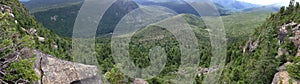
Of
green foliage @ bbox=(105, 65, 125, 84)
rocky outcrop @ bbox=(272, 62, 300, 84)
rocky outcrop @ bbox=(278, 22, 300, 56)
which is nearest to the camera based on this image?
rocky outcrop @ bbox=(272, 62, 300, 84)

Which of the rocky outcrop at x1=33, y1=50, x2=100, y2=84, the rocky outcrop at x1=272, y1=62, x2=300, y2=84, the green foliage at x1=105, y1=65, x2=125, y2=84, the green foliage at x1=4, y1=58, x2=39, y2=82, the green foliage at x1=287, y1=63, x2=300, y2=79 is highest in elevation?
the green foliage at x1=4, y1=58, x2=39, y2=82

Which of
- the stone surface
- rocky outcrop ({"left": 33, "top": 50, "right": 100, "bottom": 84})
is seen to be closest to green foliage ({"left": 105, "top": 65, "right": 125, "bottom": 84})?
rocky outcrop ({"left": 33, "top": 50, "right": 100, "bottom": 84})

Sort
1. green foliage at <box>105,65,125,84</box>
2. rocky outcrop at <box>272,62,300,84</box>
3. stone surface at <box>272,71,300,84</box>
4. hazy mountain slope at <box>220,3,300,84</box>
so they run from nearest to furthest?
stone surface at <box>272,71,300,84</box>
rocky outcrop at <box>272,62,300,84</box>
green foliage at <box>105,65,125,84</box>
hazy mountain slope at <box>220,3,300,84</box>

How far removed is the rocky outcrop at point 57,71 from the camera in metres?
19.3

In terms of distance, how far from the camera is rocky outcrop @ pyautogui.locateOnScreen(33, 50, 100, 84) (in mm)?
19281

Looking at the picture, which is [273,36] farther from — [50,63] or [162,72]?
[162,72]

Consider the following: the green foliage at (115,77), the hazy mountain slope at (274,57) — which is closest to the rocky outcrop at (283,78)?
the hazy mountain slope at (274,57)

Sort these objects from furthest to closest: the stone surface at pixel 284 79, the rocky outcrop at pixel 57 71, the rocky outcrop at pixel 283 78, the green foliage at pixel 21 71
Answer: the rocky outcrop at pixel 283 78, the stone surface at pixel 284 79, the rocky outcrop at pixel 57 71, the green foliage at pixel 21 71

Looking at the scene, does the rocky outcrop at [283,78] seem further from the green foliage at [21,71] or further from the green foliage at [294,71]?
the green foliage at [21,71]

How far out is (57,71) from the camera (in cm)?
2027

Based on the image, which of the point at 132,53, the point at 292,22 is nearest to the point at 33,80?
the point at 292,22

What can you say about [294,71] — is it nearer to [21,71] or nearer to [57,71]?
[57,71]

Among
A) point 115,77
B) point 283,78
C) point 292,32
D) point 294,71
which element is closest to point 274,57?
point 292,32

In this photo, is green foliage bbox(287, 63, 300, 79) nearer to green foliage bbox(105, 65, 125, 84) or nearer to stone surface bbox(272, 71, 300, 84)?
stone surface bbox(272, 71, 300, 84)
